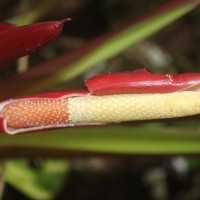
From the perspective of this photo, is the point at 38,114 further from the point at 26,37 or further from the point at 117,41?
the point at 117,41

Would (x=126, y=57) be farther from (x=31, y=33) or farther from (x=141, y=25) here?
(x=31, y=33)

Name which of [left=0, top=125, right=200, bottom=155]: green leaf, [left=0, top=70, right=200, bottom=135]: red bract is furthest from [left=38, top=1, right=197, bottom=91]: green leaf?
[left=0, top=70, right=200, bottom=135]: red bract

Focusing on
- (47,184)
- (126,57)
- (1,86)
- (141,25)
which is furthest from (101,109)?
(126,57)

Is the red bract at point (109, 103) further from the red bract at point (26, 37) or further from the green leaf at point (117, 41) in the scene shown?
the green leaf at point (117, 41)

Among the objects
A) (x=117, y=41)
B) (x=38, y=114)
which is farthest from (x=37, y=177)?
(x=38, y=114)

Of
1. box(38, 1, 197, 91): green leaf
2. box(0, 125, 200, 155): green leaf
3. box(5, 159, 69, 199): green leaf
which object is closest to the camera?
box(0, 125, 200, 155): green leaf

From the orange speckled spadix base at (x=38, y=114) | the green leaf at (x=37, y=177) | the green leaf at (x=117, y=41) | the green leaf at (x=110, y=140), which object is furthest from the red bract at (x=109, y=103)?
the green leaf at (x=37, y=177)

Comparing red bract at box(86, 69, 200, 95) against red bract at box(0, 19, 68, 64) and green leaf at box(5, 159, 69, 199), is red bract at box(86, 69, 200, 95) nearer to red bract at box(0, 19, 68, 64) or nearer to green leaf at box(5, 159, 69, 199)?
red bract at box(0, 19, 68, 64)
